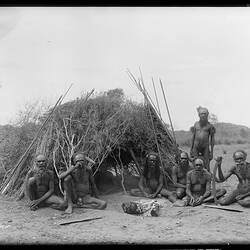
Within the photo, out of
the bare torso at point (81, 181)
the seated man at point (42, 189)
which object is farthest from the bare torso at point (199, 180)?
the seated man at point (42, 189)

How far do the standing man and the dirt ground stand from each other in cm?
191

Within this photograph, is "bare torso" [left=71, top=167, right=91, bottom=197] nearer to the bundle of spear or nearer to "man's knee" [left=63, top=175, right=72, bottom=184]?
"man's knee" [left=63, top=175, right=72, bottom=184]

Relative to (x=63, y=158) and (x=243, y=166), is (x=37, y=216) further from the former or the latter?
(x=243, y=166)

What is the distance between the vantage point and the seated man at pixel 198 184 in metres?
7.88

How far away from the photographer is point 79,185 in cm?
764

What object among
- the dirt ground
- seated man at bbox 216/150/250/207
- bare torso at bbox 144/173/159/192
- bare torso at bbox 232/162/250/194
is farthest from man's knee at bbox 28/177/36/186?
bare torso at bbox 232/162/250/194

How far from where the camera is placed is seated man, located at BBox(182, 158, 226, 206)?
7875 millimetres

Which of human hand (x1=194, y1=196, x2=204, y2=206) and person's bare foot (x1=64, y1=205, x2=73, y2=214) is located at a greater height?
human hand (x1=194, y1=196, x2=204, y2=206)

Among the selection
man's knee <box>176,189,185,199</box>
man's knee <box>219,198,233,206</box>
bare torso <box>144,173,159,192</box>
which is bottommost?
man's knee <box>219,198,233,206</box>

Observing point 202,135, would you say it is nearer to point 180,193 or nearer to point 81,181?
point 180,193

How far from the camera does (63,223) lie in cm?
652

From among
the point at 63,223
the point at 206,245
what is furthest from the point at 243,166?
the point at 63,223

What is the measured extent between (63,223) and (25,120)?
3792 mm

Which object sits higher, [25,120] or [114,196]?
[25,120]
